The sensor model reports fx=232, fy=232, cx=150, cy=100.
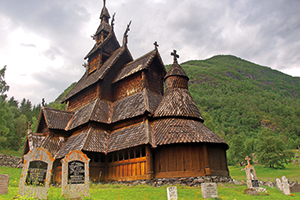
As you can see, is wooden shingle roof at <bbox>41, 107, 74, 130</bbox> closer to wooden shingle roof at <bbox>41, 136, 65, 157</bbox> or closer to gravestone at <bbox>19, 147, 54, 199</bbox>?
wooden shingle roof at <bbox>41, 136, 65, 157</bbox>

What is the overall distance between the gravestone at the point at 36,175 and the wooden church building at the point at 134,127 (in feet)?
25.0

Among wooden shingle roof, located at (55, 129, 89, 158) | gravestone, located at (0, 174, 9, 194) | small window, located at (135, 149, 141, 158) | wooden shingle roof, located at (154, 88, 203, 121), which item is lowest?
gravestone, located at (0, 174, 9, 194)

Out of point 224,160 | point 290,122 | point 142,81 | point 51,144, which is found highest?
point 290,122

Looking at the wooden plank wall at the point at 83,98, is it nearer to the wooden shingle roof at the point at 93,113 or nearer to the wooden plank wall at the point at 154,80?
the wooden shingle roof at the point at 93,113

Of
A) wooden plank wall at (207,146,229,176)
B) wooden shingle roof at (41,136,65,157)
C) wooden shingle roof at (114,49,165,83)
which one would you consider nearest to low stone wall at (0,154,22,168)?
wooden shingle roof at (41,136,65,157)

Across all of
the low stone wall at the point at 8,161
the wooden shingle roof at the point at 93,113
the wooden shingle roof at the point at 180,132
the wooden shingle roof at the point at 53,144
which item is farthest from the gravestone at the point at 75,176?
the low stone wall at the point at 8,161

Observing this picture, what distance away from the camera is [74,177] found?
10734 millimetres

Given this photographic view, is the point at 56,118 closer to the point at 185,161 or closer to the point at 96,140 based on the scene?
the point at 96,140

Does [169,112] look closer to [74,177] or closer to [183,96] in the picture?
[183,96]

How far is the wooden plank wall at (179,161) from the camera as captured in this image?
1584 centimetres

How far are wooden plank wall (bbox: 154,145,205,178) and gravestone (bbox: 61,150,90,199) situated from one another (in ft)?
Answer: 21.9

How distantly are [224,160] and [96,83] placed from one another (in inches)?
550

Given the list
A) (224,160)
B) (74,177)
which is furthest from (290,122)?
(74,177)

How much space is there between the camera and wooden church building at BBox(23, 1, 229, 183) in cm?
1638
